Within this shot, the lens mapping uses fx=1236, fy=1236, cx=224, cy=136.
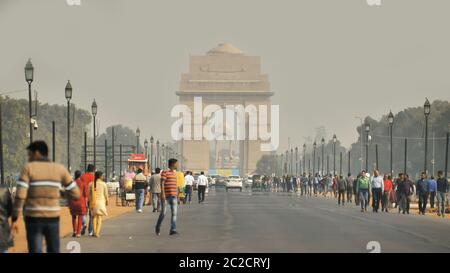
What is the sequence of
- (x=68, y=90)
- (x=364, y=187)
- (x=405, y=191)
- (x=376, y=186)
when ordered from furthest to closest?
(x=68, y=90) → (x=364, y=187) → (x=405, y=191) → (x=376, y=186)

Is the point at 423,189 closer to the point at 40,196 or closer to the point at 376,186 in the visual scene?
the point at 376,186

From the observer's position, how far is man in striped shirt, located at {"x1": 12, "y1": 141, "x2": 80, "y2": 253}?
16.4m

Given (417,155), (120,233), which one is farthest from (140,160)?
(417,155)

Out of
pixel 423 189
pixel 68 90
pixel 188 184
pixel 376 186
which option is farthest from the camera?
pixel 188 184

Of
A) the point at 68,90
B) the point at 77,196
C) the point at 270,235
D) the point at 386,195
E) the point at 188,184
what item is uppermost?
the point at 68,90

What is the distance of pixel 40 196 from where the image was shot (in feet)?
54.1

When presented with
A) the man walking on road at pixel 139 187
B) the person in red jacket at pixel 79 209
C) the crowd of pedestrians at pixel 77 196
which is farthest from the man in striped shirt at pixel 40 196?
the man walking on road at pixel 139 187

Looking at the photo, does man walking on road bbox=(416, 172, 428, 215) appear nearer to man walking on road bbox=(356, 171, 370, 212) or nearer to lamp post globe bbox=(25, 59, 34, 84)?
man walking on road bbox=(356, 171, 370, 212)

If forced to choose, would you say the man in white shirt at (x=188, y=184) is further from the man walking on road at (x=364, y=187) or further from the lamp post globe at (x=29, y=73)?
the lamp post globe at (x=29, y=73)

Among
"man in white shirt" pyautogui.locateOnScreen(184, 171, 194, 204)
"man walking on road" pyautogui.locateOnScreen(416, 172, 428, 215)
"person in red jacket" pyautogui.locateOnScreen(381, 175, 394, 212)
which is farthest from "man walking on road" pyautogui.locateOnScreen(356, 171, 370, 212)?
"man in white shirt" pyautogui.locateOnScreen(184, 171, 194, 204)

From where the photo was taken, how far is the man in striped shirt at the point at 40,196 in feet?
53.9

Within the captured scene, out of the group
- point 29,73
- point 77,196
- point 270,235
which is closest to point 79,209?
point 270,235

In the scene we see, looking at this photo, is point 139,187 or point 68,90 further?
point 68,90
